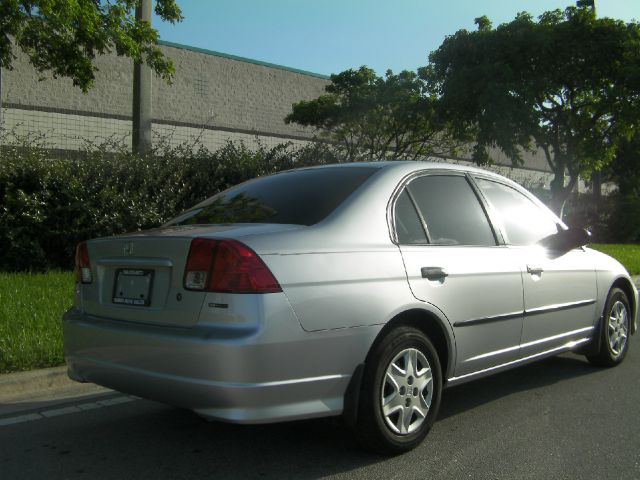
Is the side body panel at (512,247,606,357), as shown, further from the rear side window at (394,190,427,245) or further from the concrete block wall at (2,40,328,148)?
the concrete block wall at (2,40,328,148)

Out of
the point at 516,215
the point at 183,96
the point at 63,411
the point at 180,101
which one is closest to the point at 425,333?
the point at 516,215

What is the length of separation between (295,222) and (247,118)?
23086 mm

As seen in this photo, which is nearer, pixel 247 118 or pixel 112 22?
pixel 112 22

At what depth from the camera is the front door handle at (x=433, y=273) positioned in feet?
13.0

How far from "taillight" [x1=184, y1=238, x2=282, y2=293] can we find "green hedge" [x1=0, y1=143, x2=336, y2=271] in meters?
7.61

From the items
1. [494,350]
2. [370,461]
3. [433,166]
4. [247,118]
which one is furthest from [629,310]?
[247,118]

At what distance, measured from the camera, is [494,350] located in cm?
448

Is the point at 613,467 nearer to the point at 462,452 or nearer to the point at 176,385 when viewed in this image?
the point at 462,452

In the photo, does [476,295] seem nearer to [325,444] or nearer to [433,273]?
[433,273]

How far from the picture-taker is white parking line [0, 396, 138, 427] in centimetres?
451

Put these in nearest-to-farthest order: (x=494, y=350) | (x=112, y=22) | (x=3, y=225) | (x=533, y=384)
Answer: (x=494, y=350) → (x=533, y=384) → (x=3, y=225) → (x=112, y=22)

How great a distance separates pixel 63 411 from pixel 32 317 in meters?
2.53

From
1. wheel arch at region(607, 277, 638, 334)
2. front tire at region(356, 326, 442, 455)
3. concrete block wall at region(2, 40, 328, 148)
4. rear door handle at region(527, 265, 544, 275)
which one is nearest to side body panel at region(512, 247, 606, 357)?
rear door handle at region(527, 265, 544, 275)

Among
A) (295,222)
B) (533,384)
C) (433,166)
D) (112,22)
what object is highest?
(112,22)
